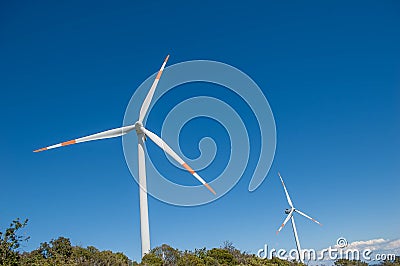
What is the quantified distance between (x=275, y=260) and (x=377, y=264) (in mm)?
42239

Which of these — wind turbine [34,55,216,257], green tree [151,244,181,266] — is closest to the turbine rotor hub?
wind turbine [34,55,216,257]

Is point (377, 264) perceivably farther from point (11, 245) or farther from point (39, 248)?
point (11, 245)

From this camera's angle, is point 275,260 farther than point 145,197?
Yes

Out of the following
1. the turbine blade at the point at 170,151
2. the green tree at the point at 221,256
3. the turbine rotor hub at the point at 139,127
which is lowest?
the green tree at the point at 221,256

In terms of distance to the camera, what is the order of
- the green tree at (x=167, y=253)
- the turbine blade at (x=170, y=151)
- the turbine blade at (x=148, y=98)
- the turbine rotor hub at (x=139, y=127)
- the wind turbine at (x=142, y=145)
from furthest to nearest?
the green tree at (x=167, y=253) → the turbine blade at (x=148, y=98) → the turbine rotor hub at (x=139, y=127) → the wind turbine at (x=142, y=145) → the turbine blade at (x=170, y=151)

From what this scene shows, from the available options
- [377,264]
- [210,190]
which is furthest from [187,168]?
[377,264]

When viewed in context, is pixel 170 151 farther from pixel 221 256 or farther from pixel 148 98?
pixel 221 256

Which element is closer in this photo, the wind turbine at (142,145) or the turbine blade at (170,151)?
the turbine blade at (170,151)

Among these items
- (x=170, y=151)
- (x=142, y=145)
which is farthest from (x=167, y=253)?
(x=170, y=151)

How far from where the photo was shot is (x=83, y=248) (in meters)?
86.3

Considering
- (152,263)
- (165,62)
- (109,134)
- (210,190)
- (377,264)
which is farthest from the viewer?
(377,264)

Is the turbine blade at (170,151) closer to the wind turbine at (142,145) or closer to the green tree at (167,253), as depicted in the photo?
the wind turbine at (142,145)

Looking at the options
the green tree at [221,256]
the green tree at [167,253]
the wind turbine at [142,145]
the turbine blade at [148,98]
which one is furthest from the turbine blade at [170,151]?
the green tree at [221,256]

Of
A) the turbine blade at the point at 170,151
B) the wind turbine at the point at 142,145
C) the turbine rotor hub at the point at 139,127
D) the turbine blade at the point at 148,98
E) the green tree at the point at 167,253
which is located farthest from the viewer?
the green tree at the point at 167,253
